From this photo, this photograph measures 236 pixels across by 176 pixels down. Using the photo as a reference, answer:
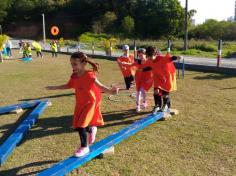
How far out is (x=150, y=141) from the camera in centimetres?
584

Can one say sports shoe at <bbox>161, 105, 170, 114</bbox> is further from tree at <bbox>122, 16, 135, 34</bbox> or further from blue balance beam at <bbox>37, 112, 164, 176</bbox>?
tree at <bbox>122, 16, 135, 34</bbox>

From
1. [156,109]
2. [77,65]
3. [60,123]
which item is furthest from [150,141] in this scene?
[60,123]

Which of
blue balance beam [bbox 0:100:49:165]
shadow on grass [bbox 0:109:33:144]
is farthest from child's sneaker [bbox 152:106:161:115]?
shadow on grass [bbox 0:109:33:144]

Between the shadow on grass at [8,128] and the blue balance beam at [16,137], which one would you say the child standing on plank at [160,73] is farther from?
the shadow on grass at [8,128]

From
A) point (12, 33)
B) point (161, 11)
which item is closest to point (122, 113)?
point (161, 11)

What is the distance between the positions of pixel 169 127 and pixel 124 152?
62.3 inches

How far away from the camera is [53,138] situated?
6164 mm

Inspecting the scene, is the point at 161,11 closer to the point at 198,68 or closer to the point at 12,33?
the point at 12,33

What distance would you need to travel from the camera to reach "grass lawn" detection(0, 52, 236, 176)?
478 cm

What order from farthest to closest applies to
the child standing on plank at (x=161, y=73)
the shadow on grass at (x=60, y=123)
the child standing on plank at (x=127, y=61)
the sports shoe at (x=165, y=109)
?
the child standing on plank at (x=127, y=61)
the sports shoe at (x=165, y=109)
the child standing on plank at (x=161, y=73)
the shadow on grass at (x=60, y=123)

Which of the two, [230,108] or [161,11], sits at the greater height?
[161,11]

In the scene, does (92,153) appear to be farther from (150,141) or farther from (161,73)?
(161,73)

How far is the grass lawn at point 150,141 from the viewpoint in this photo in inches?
188

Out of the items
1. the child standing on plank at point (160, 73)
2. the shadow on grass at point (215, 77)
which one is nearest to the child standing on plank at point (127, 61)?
the child standing on plank at point (160, 73)
